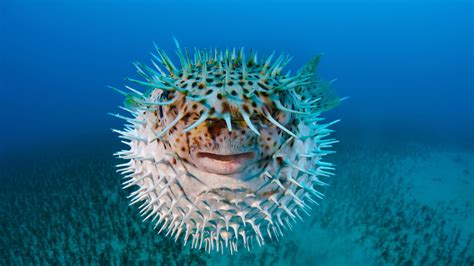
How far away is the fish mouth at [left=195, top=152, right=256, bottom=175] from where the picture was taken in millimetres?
952

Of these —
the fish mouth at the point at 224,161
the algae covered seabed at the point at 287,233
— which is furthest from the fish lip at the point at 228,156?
the algae covered seabed at the point at 287,233

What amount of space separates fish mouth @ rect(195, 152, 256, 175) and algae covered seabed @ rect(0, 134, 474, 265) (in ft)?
12.7

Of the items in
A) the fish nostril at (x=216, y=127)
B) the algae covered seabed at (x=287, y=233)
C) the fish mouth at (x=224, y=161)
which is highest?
the fish nostril at (x=216, y=127)

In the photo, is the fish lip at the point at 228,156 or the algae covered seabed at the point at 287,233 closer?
the fish lip at the point at 228,156

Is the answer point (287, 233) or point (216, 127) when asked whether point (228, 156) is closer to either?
point (216, 127)

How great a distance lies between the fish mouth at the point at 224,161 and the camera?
3.12 ft

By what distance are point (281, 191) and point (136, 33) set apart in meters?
62.5

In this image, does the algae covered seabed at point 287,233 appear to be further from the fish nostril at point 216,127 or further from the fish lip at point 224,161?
the fish nostril at point 216,127

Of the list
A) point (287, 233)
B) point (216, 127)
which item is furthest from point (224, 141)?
point (287, 233)

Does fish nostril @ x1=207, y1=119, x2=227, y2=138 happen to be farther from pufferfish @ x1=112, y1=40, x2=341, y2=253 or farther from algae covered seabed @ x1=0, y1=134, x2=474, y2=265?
algae covered seabed @ x1=0, y1=134, x2=474, y2=265

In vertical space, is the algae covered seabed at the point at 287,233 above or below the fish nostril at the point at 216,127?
below

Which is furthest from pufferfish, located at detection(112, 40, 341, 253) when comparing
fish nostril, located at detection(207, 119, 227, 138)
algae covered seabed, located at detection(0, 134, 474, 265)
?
algae covered seabed, located at detection(0, 134, 474, 265)

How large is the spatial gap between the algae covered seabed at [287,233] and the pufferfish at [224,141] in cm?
359

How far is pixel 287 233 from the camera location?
5328 millimetres
